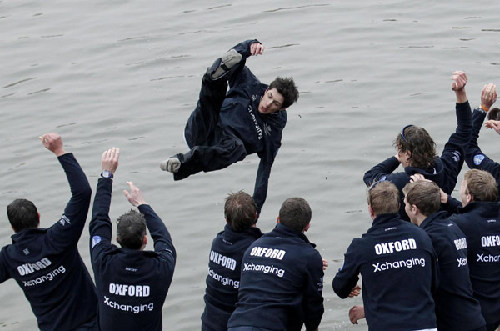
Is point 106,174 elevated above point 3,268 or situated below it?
above

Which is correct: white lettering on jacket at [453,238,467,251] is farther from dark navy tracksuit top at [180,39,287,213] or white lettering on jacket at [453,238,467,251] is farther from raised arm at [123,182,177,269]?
dark navy tracksuit top at [180,39,287,213]

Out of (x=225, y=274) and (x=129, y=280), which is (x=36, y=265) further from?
(x=225, y=274)

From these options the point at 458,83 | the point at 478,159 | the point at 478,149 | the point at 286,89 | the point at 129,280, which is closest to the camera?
the point at 129,280

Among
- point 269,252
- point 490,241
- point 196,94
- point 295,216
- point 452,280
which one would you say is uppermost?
point 295,216

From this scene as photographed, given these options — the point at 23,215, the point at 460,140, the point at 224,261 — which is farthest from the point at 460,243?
the point at 23,215

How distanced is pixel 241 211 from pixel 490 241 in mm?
2201

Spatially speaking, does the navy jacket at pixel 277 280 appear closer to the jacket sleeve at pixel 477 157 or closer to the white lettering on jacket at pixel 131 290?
the white lettering on jacket at pixel 131 290

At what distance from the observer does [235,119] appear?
1102 centimetres

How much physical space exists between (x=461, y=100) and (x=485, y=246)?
5.51 feet

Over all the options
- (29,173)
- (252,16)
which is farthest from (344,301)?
(252,16)

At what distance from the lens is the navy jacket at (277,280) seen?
27.9 ft

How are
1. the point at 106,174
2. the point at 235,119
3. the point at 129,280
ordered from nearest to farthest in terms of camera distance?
the point at 129,280, the point at 106,174, the point at 235,119

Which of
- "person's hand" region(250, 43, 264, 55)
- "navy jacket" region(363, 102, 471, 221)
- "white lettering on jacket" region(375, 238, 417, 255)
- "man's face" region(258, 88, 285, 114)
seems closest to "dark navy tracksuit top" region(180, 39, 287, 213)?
"man's face" region(258, 88, 285, 114)

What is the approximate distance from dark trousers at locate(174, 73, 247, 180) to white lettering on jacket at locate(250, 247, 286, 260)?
2157 mm
